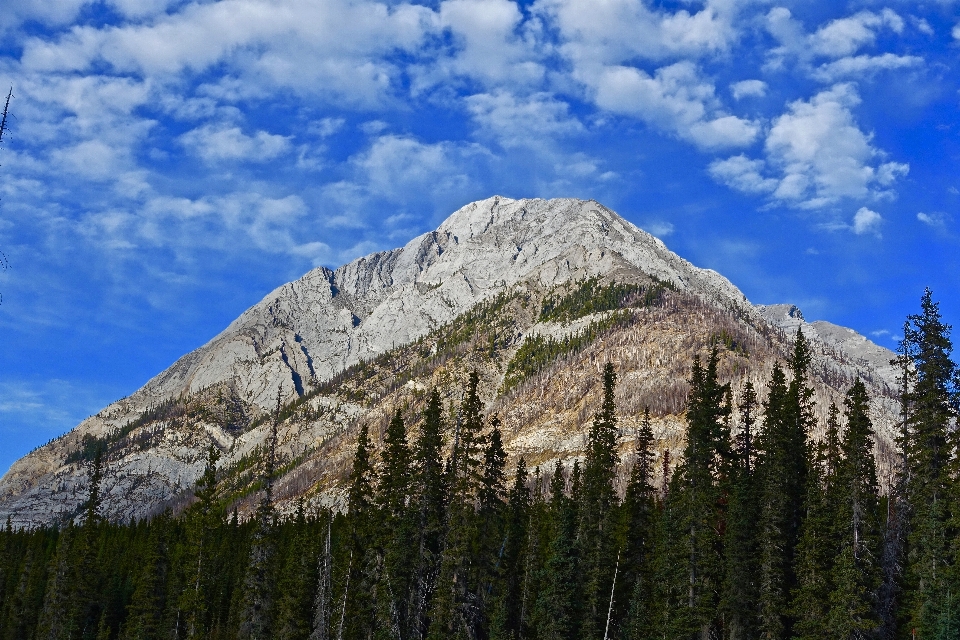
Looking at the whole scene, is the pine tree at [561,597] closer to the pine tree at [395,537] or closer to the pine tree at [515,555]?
the pine tree at [515,555]

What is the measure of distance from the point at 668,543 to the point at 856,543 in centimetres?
1365

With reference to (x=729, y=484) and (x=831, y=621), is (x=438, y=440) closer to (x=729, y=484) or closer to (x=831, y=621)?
(x=729, y=484)

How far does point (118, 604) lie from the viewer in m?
104

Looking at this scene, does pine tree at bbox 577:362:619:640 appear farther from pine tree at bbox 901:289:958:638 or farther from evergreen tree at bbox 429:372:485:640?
pine tree at bbox 901:289:958:638

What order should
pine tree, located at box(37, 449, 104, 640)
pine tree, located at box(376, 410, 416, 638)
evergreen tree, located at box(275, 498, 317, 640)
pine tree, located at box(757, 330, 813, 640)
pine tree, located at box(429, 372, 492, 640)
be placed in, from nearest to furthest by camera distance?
1. pine tree, located at box(757, 330, 813, 640)
2. pine tree, located at box(376, 410, 416, 638)
3. pine tree, located at box(429, 372, 492, 640)
4. evergreen tree, located at box(275, 498, 317, 640)
5. pine tree, located at box(37, 449, 104, 640)

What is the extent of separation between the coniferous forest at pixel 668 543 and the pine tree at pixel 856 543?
17 cm

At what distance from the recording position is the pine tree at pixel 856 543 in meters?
48.2

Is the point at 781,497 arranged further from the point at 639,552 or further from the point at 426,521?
the point at 426,521

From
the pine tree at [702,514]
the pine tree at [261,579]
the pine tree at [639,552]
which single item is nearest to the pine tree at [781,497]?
the pine tree at [702,514]

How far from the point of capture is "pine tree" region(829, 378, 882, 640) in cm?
4816

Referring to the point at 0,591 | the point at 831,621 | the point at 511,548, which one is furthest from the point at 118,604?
the point at 831,621

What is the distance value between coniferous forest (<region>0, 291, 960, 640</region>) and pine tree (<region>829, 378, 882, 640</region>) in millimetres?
165

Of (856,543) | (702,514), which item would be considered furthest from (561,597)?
(856,543)

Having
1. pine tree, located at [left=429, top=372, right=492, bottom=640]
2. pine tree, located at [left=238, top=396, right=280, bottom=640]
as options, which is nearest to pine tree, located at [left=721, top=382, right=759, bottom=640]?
pine tree, located at [left=429, top=372, right=492, bottom=640]
